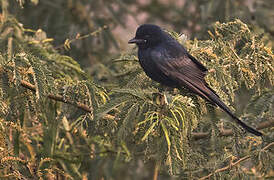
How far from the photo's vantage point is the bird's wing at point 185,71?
371 centimetres

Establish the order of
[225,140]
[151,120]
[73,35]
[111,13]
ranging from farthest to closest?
[111,13] → [73,35] → [225,140] → [151,120]

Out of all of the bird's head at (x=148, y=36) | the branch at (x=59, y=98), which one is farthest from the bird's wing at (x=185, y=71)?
the branch at (x=59, y=98)

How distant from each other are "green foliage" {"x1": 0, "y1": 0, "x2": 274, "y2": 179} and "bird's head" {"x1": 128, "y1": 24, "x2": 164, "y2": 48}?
7.2 inches

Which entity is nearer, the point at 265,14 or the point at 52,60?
the point at 52,60

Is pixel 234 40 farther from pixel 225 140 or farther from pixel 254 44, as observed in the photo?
pixel 225 140

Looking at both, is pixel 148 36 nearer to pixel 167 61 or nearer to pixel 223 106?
pixel 167 61

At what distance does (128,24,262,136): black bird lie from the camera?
12.6 ft

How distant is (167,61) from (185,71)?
16cm

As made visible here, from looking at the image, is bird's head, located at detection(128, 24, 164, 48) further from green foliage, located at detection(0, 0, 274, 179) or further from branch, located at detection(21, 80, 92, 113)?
branch, located at detection(21, 80, 92, 113)

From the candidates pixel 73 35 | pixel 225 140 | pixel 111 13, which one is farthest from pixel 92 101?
pixel 111 13

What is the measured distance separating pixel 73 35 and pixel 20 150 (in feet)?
6.47

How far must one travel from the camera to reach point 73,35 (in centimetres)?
586

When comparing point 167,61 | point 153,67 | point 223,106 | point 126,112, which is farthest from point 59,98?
point 223,106

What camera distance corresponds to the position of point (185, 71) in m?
3.92
